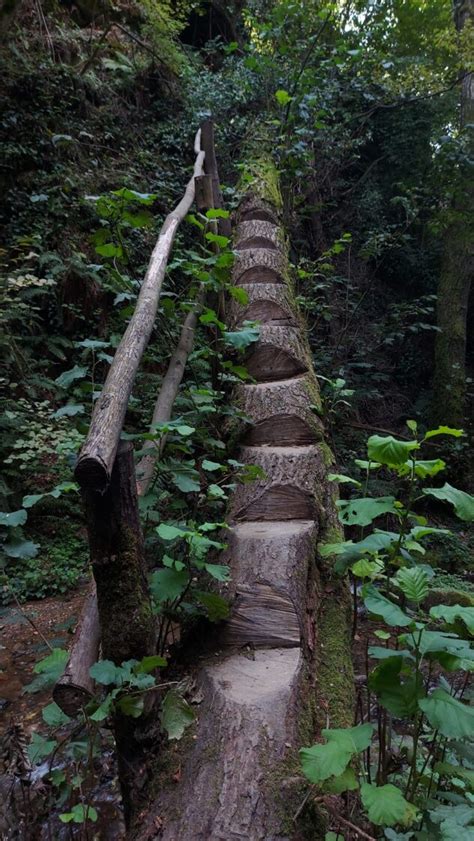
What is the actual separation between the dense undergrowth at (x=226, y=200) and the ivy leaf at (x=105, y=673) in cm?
111

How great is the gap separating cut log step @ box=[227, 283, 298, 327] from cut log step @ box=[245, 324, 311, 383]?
0.34 meters

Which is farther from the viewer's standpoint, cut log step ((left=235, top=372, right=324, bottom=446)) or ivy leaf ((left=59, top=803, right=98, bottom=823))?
cut log step ((left=235, top=372, right=324, bottom=446))

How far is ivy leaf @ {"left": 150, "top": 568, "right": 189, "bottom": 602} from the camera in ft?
4.68

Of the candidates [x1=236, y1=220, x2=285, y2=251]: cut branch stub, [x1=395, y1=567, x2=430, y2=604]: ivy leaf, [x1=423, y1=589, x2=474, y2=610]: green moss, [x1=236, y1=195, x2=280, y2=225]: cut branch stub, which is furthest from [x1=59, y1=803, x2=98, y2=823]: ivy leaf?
[x1=236, y1=195, x2=280, y2=225]: cut branch stub

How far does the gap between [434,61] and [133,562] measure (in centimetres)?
958

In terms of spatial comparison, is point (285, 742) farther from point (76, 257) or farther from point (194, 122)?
point (194, 122)

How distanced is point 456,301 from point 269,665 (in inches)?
292

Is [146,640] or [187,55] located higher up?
[187,55]

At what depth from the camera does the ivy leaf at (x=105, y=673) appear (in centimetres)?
118

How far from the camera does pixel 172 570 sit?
1500mm

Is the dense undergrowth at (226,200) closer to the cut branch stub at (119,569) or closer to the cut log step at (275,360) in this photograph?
the cut log step at (275,360)

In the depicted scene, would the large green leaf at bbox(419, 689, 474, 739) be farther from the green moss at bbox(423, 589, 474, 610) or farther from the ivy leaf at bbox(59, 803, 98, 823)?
the green moss at bbox(423, 589, 474, 610)

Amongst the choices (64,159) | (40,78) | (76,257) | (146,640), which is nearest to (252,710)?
(146,640)

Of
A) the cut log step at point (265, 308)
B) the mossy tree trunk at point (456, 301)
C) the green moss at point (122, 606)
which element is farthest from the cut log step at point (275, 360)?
the mossy tree trunk at point (456, 301)
